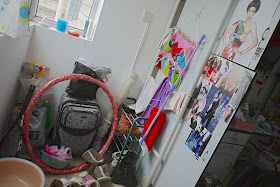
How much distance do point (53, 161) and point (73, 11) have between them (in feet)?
5.73

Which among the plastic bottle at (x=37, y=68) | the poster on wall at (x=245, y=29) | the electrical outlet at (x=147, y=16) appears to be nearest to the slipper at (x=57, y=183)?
the plastic bottle at (x=37, y=68)

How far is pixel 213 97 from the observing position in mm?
1646

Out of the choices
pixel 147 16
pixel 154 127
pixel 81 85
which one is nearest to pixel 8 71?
pixel 81 85

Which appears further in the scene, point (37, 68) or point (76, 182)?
point (37, 68)

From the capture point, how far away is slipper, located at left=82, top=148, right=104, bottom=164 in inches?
87.0

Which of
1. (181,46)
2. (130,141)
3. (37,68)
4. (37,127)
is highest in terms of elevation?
(181,46)

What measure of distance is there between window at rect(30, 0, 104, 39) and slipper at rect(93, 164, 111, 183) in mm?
1441

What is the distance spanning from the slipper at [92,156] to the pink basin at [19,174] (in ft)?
1.99

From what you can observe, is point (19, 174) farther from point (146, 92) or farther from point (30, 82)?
point (146, 92)

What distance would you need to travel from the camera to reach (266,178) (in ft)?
7.57

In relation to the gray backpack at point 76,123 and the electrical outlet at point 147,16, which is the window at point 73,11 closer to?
the electrical outlet at point 147,16

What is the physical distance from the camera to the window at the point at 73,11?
96.2 inches

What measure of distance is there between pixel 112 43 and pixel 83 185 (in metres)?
1.52

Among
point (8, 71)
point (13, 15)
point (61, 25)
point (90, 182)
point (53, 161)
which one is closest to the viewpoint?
point (13, 15)
